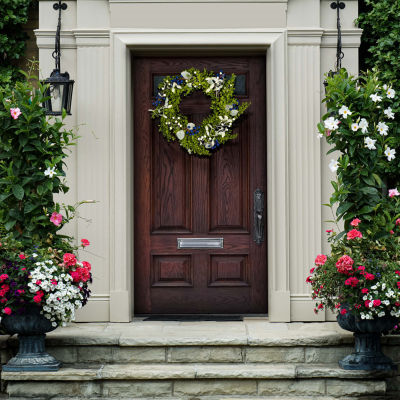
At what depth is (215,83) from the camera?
7.10 meters

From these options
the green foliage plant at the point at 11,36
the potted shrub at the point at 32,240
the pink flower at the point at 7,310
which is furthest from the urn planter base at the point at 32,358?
the green foliage plant at the point at 11,36

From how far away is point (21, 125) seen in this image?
20.1ft

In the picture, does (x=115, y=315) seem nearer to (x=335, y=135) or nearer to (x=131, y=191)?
(x=131, y=191)

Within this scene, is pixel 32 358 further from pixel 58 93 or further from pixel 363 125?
pixel 363 125

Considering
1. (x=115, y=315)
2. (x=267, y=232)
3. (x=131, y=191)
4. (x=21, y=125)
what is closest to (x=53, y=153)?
(x=21, y=125)

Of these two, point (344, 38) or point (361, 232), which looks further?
point (344, 38)

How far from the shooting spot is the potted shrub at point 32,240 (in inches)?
223

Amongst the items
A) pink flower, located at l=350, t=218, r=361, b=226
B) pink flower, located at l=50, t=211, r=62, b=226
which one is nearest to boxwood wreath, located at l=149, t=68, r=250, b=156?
pink flower, located at l=50, t=211, r=62, b=226

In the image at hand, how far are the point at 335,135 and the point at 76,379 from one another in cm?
272

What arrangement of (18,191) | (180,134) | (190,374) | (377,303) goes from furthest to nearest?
1. (180,134)
2. (18,191)
3. (190,374)
4. (377,303)

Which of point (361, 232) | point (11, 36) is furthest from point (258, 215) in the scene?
point (11, 36)

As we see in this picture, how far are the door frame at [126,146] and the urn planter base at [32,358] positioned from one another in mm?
1125

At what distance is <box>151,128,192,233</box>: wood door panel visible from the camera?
7188 millimetres

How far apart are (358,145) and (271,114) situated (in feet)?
3.31
